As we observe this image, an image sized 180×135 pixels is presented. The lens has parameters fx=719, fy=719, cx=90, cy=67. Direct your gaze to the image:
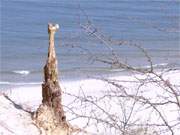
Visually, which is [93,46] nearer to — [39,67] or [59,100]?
[39,67]

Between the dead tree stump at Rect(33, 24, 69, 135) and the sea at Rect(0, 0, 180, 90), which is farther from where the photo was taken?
the sea at Rect(0, 0, 180, 90)

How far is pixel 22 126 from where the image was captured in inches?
383

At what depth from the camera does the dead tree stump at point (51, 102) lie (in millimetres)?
9391

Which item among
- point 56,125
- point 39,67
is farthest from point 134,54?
point 56,125

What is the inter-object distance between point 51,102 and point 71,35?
41.2 inches

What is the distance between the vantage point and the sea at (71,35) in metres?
15.8

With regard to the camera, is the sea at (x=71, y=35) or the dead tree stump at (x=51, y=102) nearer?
the dead tree stump at (x=51, y=102)

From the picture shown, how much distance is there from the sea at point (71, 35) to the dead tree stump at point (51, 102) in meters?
0.39

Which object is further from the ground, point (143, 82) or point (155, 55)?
point (143, 82)

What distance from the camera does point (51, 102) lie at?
31.6ft

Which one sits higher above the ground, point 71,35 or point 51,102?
point 71,35

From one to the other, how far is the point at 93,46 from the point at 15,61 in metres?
2.18

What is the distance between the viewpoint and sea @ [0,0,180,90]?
15.8 meters

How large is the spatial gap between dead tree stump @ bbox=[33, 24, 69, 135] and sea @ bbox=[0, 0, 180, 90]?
0.39 metres
